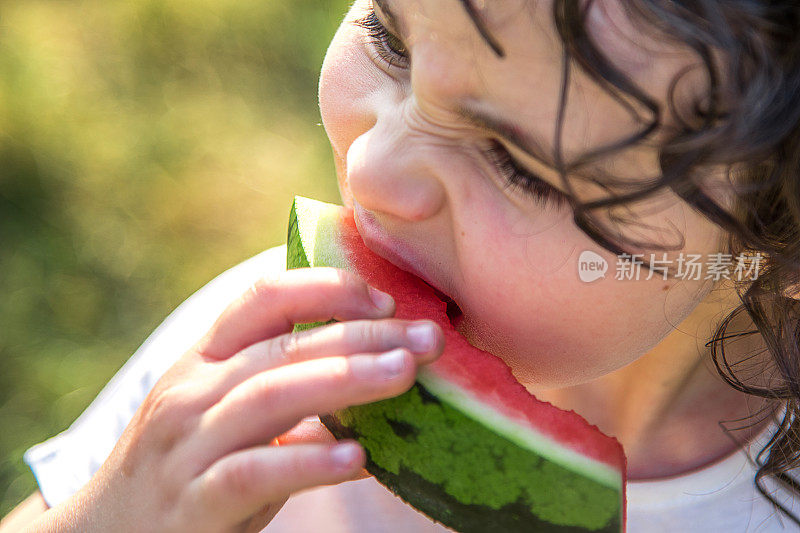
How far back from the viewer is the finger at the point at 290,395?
1.22m

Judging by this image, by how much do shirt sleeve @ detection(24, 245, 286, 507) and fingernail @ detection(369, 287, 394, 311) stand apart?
631 millimetres

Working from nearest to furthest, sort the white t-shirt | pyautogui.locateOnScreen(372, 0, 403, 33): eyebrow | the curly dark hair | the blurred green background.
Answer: the curly dark hair < pyautogui.locateOnScreen(372, 0, 403, 33): eyebrow < the white t-shirt < the blurred green background

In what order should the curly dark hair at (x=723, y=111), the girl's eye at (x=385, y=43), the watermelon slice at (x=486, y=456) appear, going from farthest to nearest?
the girl's eye at (x=385, y=43), the watermelon slice at (x=486, y=456), the curly dark hair at (x=723, y=111)

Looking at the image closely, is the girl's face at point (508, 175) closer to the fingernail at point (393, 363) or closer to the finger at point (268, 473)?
the fingernail at point (393, 363)

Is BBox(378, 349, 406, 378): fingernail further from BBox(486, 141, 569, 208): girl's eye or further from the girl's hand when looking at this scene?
BBox(486, 141, 569, 208): girl's eye

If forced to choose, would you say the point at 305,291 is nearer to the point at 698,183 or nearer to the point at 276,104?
the point at 698,183

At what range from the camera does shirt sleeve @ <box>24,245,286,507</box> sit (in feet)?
6.34

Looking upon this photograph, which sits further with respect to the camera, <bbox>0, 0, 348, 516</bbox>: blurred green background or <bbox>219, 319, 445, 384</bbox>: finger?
<bbox>0, 0, 348, 516</bbox>: blurred green background

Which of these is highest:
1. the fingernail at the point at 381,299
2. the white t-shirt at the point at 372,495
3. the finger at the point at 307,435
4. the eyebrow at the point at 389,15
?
the eyebrow at the point at 389,15

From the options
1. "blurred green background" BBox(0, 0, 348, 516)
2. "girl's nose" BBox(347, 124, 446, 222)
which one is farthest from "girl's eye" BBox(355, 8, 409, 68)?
"blurred green background" BBox(0, 0, 348, 516)

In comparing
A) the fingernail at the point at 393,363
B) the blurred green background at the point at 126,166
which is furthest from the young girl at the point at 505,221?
the blurred green background at the point at 126,166

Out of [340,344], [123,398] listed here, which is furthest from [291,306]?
[123,398]

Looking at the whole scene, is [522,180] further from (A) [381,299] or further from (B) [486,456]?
(B) [486,456]

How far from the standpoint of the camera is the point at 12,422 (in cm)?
277
